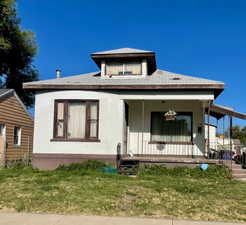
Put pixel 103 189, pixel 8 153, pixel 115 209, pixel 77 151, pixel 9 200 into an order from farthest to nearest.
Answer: pixel 8 153 → pixel 77 151 → pixel 103 189 → pixel 9 200 → pixel 115 209

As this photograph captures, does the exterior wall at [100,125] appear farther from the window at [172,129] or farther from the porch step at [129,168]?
the window at [172,129]

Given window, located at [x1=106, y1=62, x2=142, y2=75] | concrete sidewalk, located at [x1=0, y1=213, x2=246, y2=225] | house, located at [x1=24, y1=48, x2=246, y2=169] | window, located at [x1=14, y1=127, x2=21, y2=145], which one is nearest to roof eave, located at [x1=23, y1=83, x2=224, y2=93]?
house, located at [x1=24, y1=48, x2=246, y2=169]

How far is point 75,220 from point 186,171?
6.03m

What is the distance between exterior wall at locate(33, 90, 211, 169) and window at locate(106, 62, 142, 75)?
2.10 metres

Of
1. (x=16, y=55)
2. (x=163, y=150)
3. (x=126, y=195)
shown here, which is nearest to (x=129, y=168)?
(x=163, y=150)

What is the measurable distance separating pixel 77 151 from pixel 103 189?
4.10 metres

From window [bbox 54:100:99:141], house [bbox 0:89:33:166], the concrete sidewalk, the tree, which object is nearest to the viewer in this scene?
the concrete sidewalk

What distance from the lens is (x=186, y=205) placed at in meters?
6.05

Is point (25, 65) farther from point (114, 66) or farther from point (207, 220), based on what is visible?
point (207, 220)

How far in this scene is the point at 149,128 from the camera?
12734 mm

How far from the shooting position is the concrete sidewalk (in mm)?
4992

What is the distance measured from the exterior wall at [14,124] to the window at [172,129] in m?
9.01

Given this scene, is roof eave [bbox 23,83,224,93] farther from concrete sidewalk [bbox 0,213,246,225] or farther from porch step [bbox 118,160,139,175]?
concrete sidewalk [bbox 0,213,246,225]

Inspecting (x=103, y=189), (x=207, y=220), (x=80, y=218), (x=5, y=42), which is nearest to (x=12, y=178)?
(x=103, y=189)
